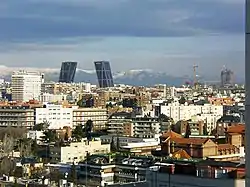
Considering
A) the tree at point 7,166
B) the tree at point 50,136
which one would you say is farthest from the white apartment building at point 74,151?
the tree at point 50,136

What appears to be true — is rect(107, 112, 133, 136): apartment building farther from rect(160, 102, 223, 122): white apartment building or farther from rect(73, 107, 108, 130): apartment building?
rect(160, 102, 223, 122): white apartment building

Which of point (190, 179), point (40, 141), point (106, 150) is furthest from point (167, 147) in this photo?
point (190, 179)

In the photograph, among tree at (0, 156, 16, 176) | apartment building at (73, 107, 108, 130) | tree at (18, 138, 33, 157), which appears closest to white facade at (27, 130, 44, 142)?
tree at (18, 138, 33, 157)

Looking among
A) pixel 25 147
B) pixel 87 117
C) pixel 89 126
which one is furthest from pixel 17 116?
pixel 25 147

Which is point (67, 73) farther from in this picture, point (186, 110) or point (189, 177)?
point (189, 177)

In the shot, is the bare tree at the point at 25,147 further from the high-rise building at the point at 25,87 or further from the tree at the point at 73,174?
the high-rise building at the point at 25,87
